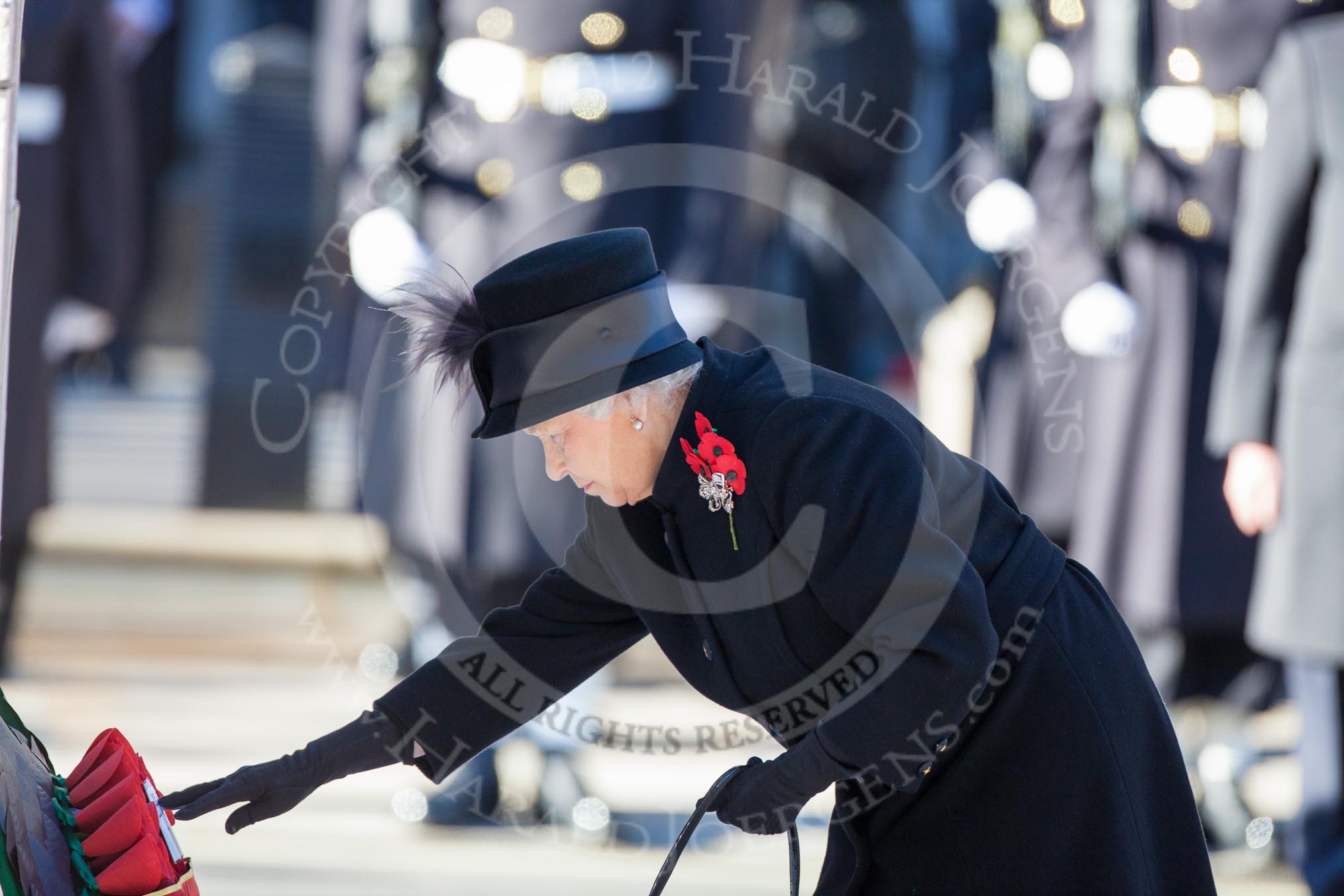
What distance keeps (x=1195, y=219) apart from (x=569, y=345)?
1891 millimetres

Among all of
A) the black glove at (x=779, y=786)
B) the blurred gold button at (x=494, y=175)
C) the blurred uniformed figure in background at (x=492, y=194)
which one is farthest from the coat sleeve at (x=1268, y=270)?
the black glove at (x=779, y=786)

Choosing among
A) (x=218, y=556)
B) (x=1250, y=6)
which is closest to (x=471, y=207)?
(x=1250, y=6)

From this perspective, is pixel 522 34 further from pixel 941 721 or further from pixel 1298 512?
pixel 941 721

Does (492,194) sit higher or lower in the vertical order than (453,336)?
higher

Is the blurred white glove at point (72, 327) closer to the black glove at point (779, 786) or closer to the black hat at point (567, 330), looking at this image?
the black hat at point (567, 330)

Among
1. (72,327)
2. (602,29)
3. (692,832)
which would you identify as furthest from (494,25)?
(692,832)

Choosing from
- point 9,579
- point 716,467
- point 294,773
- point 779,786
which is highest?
point 716,467

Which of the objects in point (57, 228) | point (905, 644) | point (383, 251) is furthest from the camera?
point (57, 228)

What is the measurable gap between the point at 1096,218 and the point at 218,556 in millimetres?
2717

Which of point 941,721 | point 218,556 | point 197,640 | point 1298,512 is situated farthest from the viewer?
point 218,556

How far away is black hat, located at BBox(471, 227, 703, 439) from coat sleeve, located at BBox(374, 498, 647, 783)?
0.25 meters

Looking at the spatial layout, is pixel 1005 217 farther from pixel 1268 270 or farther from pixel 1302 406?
pixel 1302 406

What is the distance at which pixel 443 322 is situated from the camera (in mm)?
1354

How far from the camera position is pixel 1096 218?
2.85 m
